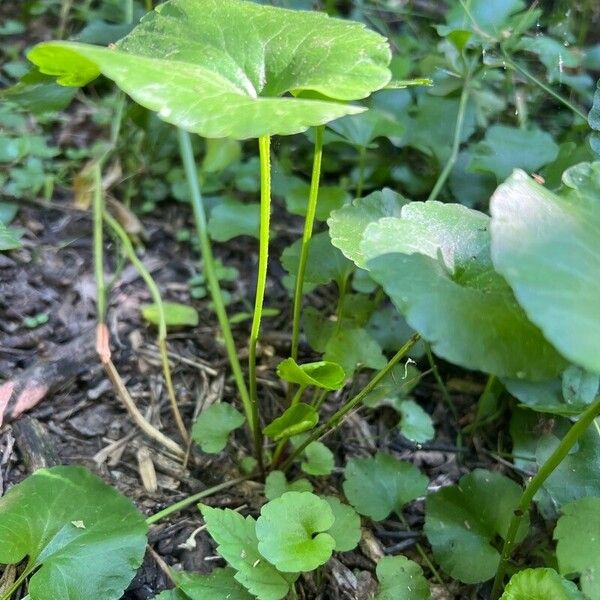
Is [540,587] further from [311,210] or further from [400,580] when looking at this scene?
[311,210]

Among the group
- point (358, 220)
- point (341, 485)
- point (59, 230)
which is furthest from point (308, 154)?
point (341, 485)

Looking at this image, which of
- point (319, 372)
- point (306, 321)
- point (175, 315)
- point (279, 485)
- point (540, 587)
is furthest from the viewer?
point (175, 315)

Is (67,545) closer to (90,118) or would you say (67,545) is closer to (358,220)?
(358,220)

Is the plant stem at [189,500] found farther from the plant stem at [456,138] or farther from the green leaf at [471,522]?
the plant stem at [456,138]

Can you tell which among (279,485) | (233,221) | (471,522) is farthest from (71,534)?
(233,221)

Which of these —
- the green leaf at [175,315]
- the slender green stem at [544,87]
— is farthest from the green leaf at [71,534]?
the slender green stem at [544,87]
